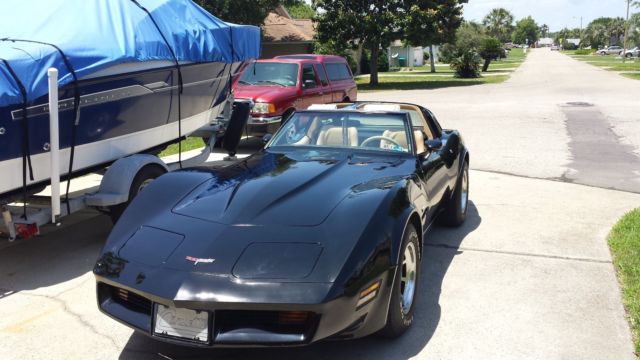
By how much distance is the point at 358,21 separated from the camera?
1198 inches

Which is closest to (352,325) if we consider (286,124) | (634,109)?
(286,124)

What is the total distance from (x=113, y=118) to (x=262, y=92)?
6.07 meters

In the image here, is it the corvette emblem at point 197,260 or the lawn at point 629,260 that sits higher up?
the corvette emblem at point 197,260

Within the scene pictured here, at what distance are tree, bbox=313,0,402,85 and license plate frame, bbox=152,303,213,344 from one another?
94.0 ft

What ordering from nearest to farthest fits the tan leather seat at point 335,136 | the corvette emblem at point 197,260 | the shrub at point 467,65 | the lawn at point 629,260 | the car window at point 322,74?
the corvette emblem at point 197,260 < the lawn at point 629,260 < the tan leather seat at point 335,136 < the car window at point 322,74 < the shrub at point 467,65

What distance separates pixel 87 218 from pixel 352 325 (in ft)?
16.1

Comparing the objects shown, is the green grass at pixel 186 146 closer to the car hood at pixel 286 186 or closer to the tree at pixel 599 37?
the car hood at pixel 286 186

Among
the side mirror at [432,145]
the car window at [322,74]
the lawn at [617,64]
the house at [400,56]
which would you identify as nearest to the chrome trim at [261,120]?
the car window at [322,74]

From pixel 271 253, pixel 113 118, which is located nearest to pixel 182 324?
pixel 271 253

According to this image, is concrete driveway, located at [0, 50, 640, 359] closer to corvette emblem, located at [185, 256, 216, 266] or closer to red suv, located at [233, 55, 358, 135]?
corvette emblem, located at [185, 256, 216, 266]

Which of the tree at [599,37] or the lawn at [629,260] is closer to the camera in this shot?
the lawn at [629,260]

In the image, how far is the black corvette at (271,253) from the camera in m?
3.06

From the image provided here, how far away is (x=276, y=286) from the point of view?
3.07 metres

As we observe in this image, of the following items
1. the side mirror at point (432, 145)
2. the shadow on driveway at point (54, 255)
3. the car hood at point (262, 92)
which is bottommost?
the shadow on driveway at point (54, 255)
